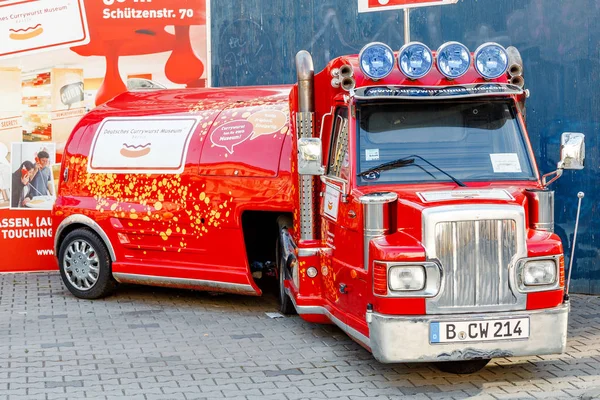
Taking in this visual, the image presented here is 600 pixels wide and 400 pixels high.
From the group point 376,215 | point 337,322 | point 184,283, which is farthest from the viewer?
point 184,283

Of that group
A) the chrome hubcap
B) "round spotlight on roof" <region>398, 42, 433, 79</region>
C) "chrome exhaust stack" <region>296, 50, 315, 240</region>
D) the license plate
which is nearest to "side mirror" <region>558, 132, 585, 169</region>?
"round spotlight on roof" <region>398, 42, 433, 79</region>

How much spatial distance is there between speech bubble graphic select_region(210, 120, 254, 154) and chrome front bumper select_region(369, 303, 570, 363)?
369cm

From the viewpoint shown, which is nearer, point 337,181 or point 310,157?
point 310,157

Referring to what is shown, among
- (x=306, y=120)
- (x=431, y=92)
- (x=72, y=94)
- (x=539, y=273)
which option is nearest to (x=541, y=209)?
(x=539, y=273)

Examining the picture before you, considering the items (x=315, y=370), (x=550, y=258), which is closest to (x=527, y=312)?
(x=550, y=258)

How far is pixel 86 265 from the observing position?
11547 millimetres

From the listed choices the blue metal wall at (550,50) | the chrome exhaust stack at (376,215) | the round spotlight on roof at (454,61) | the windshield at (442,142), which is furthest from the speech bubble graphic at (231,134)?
the chrome exhaust stack at (376,215)

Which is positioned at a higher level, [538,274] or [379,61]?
[379,61]

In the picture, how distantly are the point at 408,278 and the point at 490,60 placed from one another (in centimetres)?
214

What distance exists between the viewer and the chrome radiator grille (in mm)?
7266

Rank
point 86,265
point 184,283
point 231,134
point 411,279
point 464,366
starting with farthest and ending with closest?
point 86,265, point 184,283, point 231,134, point 464,366, point 411,279

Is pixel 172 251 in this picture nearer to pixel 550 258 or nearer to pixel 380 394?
pixel 380 394

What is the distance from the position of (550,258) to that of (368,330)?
56.7 inches

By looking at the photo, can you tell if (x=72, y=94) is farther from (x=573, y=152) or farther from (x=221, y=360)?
(x=573, y=152)
